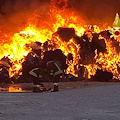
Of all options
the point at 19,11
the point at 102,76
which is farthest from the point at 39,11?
the point at 102,76

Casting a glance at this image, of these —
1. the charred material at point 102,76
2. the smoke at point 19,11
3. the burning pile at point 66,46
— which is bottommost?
the charred material at point 102,76

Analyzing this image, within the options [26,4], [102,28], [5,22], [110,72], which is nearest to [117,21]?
[102,28]

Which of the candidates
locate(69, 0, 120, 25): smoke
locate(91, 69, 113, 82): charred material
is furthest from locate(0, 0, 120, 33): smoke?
locate(91, 69, 113, 82): charred material

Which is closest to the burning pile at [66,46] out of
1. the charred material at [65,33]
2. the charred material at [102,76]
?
the charred material at [65,33]

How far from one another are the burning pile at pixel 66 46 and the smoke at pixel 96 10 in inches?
86.9

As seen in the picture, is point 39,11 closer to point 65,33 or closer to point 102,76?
point 65,33

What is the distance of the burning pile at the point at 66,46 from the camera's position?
2277cm

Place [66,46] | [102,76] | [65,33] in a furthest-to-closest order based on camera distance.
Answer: [65,33] < [66,46] < [102,76]

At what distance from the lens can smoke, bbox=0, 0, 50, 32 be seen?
26.7 metres

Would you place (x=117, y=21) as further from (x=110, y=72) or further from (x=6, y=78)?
(x=6, y=78)

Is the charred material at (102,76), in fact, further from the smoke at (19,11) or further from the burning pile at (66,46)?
the smoke at (19,11)

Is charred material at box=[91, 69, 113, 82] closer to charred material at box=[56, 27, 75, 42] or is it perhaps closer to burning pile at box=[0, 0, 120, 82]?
burning pile at box=[0, 0, 120, 82]

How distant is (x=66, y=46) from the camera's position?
957 inches

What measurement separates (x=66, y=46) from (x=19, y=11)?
262 inches
